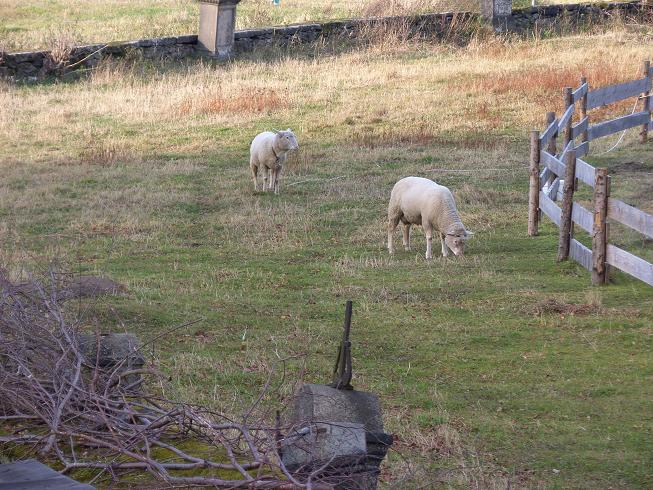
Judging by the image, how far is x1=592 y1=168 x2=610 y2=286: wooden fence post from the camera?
10.9 metres

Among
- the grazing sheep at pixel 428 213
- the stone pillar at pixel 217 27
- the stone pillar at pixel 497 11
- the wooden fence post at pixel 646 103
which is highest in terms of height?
the stone pillar at pixel 497 11

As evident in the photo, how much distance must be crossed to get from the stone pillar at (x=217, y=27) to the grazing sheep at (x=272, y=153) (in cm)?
1245

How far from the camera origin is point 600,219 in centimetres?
1097

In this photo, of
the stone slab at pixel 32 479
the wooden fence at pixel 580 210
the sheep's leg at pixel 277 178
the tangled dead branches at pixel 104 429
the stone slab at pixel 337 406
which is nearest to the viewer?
the stone slab at pixel 32 479

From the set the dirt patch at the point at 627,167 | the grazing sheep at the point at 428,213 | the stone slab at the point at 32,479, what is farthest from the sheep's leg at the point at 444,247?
the stone slab at the point at 32,479

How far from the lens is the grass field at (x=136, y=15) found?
107ft

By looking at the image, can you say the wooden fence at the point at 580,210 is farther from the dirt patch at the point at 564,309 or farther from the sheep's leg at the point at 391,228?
the sheep's leg at the point at 391,228

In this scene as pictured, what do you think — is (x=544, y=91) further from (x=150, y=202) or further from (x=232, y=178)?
(x=150, y=202)

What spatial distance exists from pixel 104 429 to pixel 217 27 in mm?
26639

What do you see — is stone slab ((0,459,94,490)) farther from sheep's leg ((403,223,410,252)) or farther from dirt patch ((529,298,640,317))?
sheep's leg ((403,223,410,252))

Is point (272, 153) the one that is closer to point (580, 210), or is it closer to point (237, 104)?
point (580, 210)

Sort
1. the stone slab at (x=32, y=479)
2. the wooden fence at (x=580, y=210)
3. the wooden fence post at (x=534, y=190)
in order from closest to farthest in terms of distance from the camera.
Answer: the stone slab at (x=32, y=479)
the wooden fence at (x=580, y=210)
the wooden fence post at (x=534, y=190)

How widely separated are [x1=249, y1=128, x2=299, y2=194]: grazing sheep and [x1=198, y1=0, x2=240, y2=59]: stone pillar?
12.4 m

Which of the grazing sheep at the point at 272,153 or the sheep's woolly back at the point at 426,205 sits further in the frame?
the grazing sheep at the point at 272,153
